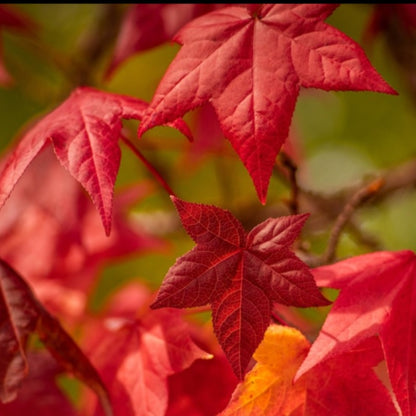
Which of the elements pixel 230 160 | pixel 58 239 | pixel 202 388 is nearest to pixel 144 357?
pixel 202 388

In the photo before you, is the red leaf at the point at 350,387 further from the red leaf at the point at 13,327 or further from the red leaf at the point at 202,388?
the red leaf at the point at 13,327

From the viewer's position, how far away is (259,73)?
718 millimetres

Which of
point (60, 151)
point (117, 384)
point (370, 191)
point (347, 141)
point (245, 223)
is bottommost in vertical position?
point (347, 141)

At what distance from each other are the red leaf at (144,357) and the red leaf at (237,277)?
0.10m

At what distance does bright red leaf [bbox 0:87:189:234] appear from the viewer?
2.21ft

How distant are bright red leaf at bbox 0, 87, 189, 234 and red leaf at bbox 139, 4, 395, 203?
0.15 ft

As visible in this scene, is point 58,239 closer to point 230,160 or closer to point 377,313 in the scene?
point 377,313

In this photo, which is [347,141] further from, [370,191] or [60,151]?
[60,151]

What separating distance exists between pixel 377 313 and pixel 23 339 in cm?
37

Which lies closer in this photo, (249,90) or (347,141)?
(249,90)

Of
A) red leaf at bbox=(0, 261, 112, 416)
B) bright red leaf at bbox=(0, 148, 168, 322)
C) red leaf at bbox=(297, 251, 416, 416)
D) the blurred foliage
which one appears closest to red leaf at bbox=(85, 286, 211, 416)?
red leaf at bbox=(0, 261, 112, 416)

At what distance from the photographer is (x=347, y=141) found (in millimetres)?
3209

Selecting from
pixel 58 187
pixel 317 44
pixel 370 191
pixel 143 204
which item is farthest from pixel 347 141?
pixel 317 44

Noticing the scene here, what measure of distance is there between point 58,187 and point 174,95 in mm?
645
